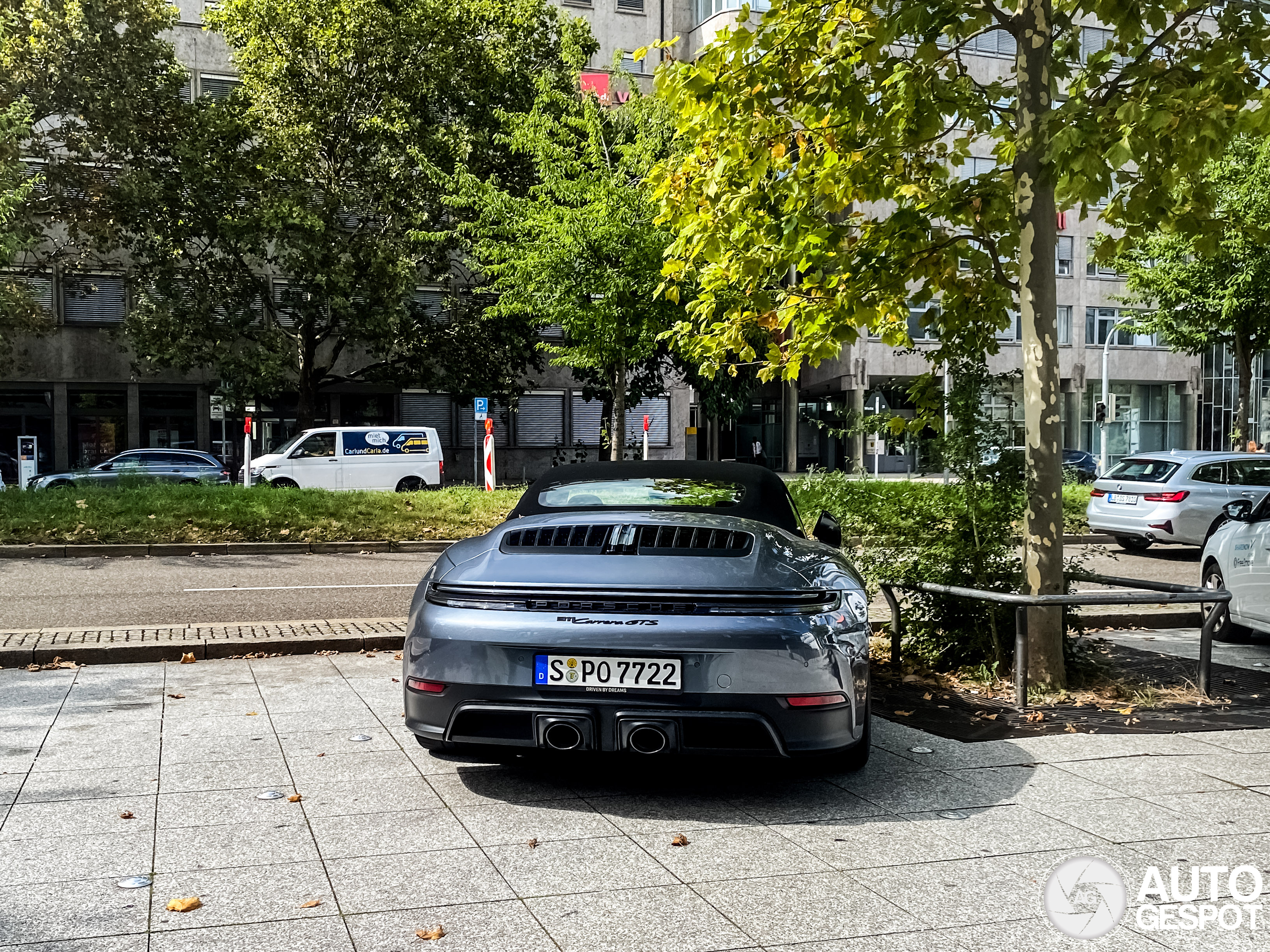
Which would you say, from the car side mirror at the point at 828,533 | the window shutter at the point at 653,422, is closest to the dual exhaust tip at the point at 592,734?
the car side mirror at the point at 828,533

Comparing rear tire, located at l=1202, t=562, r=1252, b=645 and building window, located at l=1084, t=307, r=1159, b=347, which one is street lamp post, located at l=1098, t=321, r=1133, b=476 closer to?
building window, located at l=1084, t=307, r=1159, b=347

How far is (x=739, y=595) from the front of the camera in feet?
14.9

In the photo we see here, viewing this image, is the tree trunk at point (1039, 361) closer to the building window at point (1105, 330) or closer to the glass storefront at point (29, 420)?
the glass storefront at point (29, 420)

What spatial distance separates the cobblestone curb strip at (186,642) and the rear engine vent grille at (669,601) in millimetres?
4024

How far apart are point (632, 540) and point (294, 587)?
8811mm

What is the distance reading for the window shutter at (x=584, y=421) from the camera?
156 ft

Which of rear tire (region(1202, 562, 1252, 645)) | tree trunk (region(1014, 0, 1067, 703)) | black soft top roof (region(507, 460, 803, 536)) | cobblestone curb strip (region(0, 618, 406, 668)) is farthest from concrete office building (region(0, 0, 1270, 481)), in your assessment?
black soft top roof (region(507, 460, 803, 536))

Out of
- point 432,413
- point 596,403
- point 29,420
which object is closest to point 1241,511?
point 432,413

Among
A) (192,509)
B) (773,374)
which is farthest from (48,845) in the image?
(192,509)

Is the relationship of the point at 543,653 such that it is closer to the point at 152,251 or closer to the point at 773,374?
the point at 773,374

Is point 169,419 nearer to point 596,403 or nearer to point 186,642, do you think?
point 596,403

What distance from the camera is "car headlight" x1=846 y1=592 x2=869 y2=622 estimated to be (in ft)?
15.5

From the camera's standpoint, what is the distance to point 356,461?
101ft

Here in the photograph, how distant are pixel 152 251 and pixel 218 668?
1143 inches
